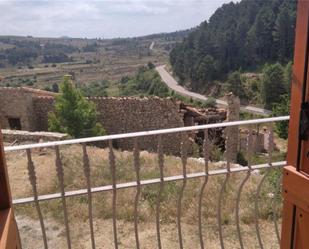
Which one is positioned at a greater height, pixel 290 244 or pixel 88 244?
pixel 290 244

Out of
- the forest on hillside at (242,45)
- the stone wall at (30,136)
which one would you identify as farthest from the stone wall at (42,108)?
the forest on hillside at (242,45)

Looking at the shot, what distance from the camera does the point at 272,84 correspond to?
33.7m

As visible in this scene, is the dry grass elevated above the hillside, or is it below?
above

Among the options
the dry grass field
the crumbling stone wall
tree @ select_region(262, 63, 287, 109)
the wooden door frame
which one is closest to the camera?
the wooden door frame

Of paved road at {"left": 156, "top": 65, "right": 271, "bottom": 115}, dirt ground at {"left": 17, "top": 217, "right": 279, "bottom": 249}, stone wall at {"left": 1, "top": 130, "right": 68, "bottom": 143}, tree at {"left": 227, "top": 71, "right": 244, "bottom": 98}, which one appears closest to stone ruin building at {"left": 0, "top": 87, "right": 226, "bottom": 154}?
stone wall at {"left": 1, "top": 130, "right": 68, "bottom": 143}

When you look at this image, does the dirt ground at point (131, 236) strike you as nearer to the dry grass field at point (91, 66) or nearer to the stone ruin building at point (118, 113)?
the stone ruin building at point (118, 113)

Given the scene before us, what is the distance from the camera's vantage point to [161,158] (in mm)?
2451

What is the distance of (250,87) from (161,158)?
1495 inches

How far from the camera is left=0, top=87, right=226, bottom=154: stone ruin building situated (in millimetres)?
13508

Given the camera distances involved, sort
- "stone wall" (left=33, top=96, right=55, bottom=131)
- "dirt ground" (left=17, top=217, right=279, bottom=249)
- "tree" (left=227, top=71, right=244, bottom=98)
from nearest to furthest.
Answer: "dirt ground" (left=17, top=217, right=279, bottom=249), "stone wall" (left=33, top=96, right=55, bottom=131), "tree" (left=227, top=71, right=244, bottom=98)

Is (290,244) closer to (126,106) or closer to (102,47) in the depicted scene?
(126,106)

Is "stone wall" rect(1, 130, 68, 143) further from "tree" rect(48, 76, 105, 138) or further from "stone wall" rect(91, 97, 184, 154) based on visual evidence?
"stone wall" rect(91, 97, 184, 154)

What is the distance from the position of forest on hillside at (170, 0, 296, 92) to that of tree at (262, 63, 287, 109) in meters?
6.02

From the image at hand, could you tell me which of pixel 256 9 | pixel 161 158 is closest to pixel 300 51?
pixel 161 158
